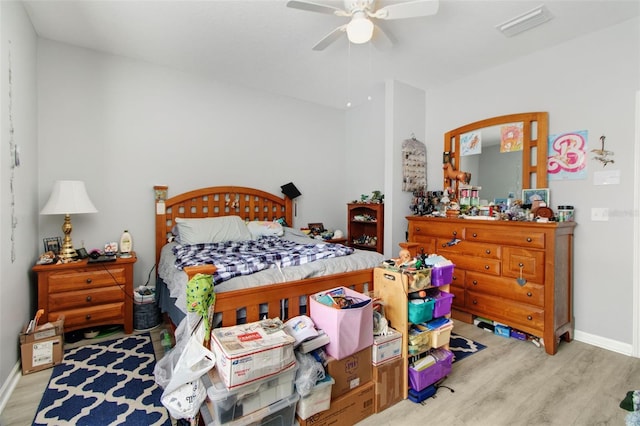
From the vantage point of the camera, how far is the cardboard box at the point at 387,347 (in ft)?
5.62

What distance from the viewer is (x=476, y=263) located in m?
2.89

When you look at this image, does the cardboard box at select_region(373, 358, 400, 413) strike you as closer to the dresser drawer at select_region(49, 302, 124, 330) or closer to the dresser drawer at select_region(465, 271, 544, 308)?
the dresser drawer at select_region(465, 271, 544, 308)

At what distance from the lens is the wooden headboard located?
3238 mm

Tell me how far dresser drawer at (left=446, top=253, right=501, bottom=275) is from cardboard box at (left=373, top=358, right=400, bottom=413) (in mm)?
1495

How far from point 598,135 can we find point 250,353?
3220 millimetres

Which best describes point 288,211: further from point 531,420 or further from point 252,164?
point 531,420

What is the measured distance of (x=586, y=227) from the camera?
263 centimetres

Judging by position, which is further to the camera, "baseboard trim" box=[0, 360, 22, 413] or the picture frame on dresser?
the picture frame on dresser

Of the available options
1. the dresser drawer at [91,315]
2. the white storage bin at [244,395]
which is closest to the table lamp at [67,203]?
the dresser drawer at [91,315]

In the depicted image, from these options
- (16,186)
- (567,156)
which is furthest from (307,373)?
(567,156)

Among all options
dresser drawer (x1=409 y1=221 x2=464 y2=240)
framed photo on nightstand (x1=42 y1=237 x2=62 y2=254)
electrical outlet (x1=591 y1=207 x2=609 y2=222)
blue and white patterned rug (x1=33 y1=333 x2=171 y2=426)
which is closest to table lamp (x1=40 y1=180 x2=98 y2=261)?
framed photo on nightstand (x1=42 y1=237 x2=62 y2=254)

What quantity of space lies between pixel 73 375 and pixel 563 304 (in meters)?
3.81

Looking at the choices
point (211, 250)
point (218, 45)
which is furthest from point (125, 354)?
point (218, 45)

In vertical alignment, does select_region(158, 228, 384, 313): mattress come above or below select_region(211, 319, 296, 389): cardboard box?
above
